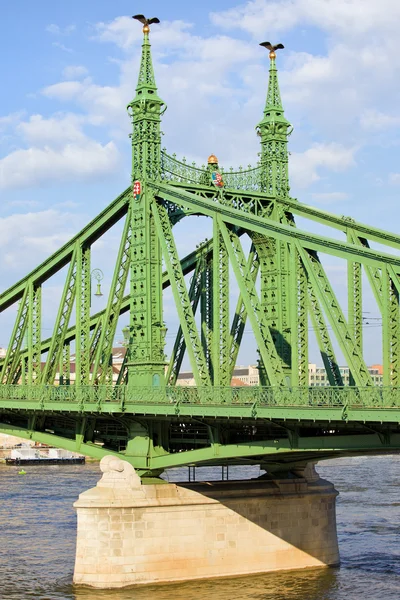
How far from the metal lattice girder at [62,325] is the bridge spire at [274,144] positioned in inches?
436

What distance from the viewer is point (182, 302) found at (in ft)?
171

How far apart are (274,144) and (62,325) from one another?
15.3 m

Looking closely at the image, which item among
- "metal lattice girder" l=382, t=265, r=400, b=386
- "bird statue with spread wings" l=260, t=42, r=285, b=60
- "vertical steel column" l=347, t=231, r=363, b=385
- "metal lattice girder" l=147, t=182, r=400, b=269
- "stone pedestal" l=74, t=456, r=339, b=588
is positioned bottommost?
"stone pedestal" l=74, t=456, r=339, b=588

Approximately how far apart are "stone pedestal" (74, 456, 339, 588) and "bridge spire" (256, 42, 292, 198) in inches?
583

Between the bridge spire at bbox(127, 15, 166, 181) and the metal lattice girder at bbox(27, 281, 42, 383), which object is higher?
the bridge spire at bbox(127, 15, 166, 181)

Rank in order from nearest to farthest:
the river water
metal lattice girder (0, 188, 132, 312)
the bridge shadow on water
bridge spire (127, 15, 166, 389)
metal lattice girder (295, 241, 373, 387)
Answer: metal lattice girder (295, 241, 373, 387) < the bridge shadow on water < the river water < bridge spire (127, 15, 166, 389) < metal lattice girder (0, 188, 132, 312)

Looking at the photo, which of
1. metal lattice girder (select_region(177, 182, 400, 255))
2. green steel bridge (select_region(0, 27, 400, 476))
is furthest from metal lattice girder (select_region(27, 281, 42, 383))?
metal lattice girder (select_region(177, 182, 400, 255))

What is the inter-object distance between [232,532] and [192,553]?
2479mm

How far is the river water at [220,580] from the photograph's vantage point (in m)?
48.6

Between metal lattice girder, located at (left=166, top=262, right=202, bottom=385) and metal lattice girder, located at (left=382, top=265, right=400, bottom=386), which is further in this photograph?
metal lattice girder, located at (left=166, top=262, right=202, bottom=385)

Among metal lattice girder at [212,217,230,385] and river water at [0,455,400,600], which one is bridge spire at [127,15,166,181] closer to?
metal lattice girder at [212,217,230,385]

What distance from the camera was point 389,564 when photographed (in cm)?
5550

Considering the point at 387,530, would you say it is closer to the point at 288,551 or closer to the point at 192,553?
the point at 288,551

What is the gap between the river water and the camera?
4862 centimetres
